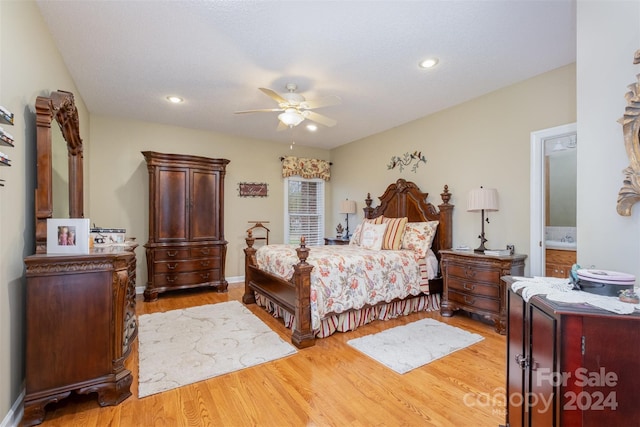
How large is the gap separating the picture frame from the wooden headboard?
385cm

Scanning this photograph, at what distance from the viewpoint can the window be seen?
606 cm

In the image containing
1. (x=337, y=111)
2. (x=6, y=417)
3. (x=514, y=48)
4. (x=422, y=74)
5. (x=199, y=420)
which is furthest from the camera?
(x=337, y=111)

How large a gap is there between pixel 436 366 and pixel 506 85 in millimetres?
3153

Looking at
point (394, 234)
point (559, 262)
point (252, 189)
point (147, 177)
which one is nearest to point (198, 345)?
point (394, 234)

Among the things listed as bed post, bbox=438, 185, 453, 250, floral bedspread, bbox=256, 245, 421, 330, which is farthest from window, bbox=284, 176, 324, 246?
bed post, bbox=438, 185, 453, 250

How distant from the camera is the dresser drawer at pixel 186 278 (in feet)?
14.5

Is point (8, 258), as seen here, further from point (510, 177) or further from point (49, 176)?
point (510, 177)

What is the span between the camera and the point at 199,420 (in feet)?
5.91

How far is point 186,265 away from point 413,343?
3.48 meters

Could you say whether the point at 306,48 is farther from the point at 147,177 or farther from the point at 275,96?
the point at 147,177

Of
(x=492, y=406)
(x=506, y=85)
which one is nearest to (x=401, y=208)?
(x=506, y=85)

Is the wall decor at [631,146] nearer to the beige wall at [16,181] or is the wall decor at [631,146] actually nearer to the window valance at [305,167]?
the beige wall at [16,181]

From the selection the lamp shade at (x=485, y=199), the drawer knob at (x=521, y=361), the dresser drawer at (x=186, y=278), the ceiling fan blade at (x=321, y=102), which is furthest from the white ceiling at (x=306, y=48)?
the dresser drawer at (x=186, y=278)

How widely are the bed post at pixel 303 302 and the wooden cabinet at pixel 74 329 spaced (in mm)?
1374
